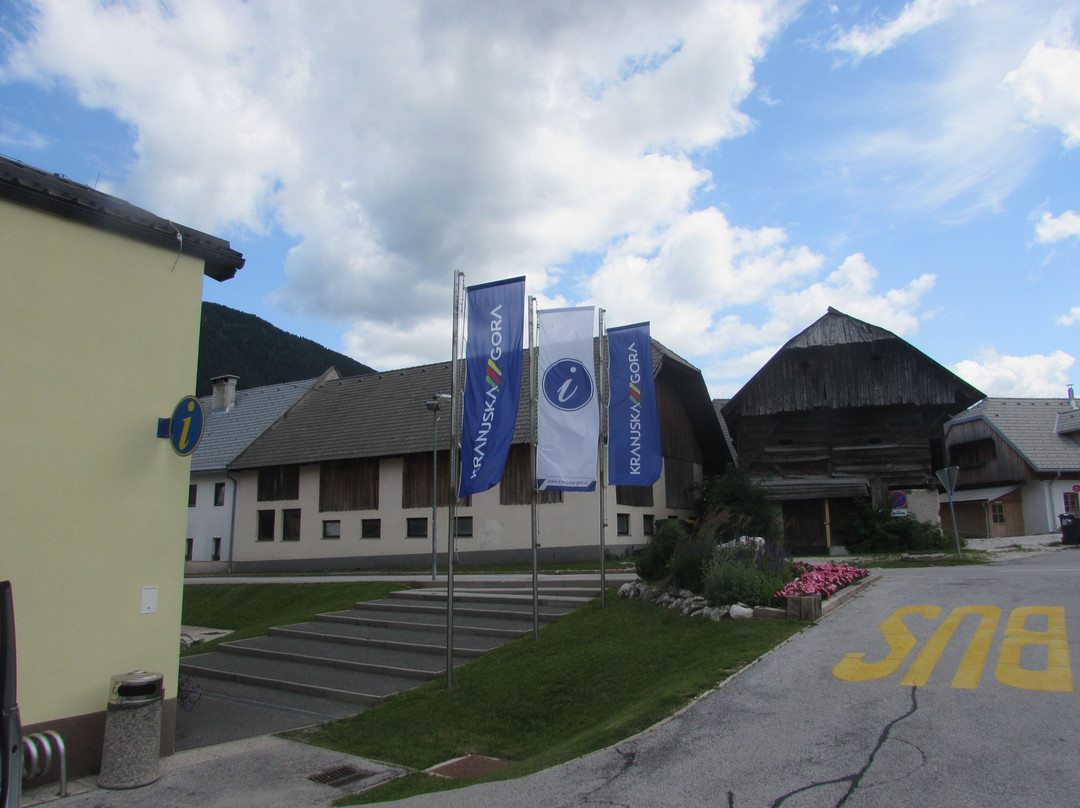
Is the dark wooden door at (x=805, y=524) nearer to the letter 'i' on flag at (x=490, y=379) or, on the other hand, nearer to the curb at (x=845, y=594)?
the curb at (x=845, y=594)

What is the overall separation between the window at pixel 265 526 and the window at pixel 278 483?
2.07 feet

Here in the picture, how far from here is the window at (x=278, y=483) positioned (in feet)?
106

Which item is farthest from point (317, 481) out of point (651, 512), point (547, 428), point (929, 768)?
point (929, 768)

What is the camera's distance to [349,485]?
101ft

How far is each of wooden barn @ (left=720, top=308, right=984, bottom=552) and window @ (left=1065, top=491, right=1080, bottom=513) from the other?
10.4 metres

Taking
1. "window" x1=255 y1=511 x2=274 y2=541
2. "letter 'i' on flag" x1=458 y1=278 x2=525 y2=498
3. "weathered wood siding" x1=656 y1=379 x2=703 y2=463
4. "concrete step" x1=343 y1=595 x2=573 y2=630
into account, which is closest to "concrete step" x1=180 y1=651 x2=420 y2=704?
"concrete step" x1=343 y1=595 x2=573 y2=630

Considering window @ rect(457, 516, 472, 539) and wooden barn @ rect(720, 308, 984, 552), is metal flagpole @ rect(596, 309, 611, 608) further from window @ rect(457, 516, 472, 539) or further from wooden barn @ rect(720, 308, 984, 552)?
wooden barn @ rect(720, 308, 984, 552)

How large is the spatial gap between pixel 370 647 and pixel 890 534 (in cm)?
2009

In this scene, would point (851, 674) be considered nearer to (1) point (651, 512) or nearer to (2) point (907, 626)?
(2) point (907, 626)

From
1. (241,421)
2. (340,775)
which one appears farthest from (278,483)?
(340,775)

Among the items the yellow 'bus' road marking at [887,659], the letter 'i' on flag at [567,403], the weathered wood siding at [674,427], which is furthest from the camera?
the weathered wood siding at [674,427]

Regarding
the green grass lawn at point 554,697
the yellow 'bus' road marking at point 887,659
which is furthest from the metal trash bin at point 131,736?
the yellow 'bus' road marking at point 887,659

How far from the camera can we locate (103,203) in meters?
8.30

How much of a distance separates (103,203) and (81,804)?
20.1ft
